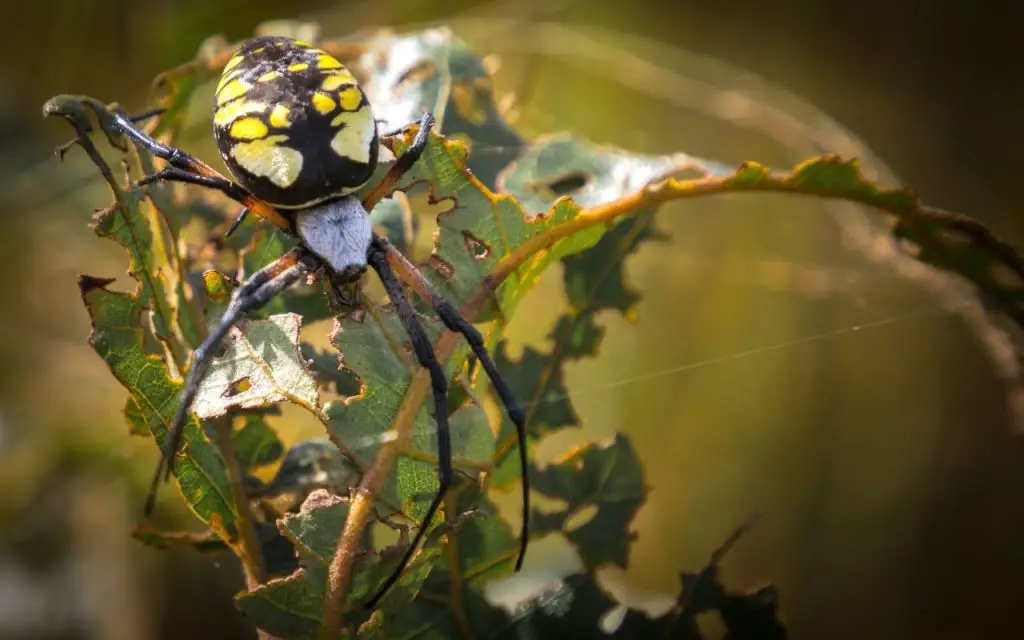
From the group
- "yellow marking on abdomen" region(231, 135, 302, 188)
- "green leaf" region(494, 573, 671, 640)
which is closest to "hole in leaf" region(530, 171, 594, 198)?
"yellow marking on abdomen" region(231, 135, 302, 188)

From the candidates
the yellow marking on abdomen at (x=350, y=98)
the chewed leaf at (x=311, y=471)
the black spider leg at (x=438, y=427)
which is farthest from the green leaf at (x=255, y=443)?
the yellow marking on abdomen at (x=350, y=98)

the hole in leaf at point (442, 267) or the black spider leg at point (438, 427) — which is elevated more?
the hole in leaf at point (442, 267)

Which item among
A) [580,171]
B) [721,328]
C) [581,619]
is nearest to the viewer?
[581,619]

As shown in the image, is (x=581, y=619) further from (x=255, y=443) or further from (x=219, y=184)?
(x=219, y=184)

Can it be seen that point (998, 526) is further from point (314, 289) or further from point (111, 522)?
point (111, 522)

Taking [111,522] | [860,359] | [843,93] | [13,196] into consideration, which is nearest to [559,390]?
[111,522]

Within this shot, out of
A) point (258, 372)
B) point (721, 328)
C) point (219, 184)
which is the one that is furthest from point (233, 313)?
point (721, 328)

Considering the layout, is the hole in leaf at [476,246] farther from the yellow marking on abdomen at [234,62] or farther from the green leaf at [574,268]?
the yellow marking on abdomen at [234,62]
